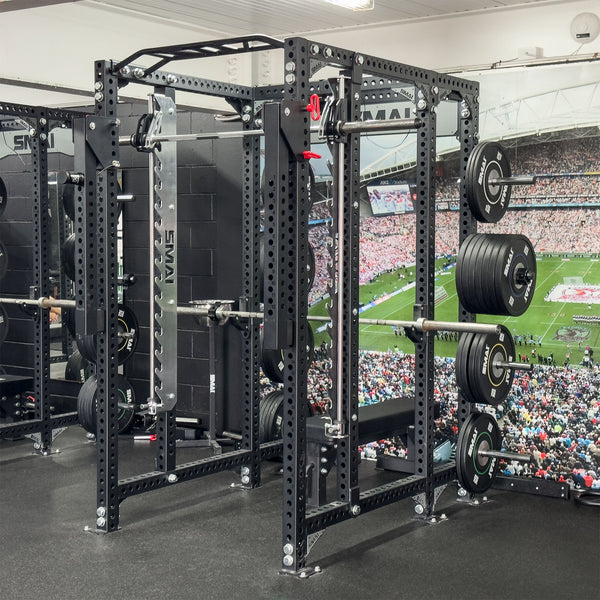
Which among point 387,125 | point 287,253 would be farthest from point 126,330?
point 387,125

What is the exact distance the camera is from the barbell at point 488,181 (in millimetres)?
4293

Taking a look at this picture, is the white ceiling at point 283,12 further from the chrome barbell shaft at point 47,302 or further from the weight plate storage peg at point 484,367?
the weight plate storage peg at point 484,367

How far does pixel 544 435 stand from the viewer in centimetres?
516

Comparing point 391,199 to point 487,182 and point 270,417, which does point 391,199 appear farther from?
point 270,417

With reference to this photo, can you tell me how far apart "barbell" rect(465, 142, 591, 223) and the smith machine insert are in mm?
169

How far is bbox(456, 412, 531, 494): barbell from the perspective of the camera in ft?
14.8

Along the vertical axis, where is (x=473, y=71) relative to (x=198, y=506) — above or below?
above

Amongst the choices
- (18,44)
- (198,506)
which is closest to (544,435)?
(198,506)

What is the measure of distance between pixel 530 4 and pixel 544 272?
1512 mm

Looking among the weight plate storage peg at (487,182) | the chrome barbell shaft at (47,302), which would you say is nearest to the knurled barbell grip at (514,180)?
the weight plate storage peg at (487,182)

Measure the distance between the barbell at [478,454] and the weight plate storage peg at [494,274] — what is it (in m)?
0.66

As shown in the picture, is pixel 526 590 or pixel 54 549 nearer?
pixel 526 590

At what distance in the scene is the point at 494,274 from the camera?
4129mm

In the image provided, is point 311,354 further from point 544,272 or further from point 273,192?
point 273,192
